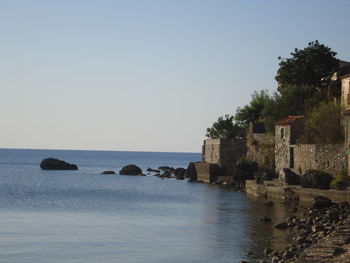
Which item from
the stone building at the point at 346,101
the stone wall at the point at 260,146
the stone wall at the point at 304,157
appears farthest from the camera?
the stone wall at the point at 260,146

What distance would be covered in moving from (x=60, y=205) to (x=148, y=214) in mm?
10157

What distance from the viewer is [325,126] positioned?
60000mm

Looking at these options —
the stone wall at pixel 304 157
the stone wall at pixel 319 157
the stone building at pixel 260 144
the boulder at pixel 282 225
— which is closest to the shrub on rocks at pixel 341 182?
the stone wall at pixel 319 157


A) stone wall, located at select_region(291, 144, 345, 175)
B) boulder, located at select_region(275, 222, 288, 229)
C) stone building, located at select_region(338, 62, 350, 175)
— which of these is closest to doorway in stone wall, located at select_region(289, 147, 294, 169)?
stone wall, located at select_region(291, 144, 345, 175)

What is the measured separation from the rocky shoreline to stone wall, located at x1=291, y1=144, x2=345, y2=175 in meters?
7.73

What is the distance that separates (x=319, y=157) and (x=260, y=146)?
19.2m

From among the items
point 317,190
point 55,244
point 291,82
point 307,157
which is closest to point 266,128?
point 291,82

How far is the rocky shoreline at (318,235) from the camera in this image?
2514 cm

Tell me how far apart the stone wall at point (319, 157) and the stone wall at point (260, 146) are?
1027 centimetres

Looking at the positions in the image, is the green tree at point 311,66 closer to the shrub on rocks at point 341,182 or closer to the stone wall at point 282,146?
the stone wall at point 282,146

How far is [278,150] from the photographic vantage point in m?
67.9

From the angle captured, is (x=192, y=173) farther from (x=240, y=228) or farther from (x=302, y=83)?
(x=240, y=228)

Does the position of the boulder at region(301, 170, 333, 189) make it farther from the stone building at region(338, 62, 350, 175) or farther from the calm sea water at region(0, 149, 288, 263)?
the calm sea water at region(0, 149, 288, 263)

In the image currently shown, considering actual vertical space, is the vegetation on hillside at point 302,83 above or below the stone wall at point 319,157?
above
